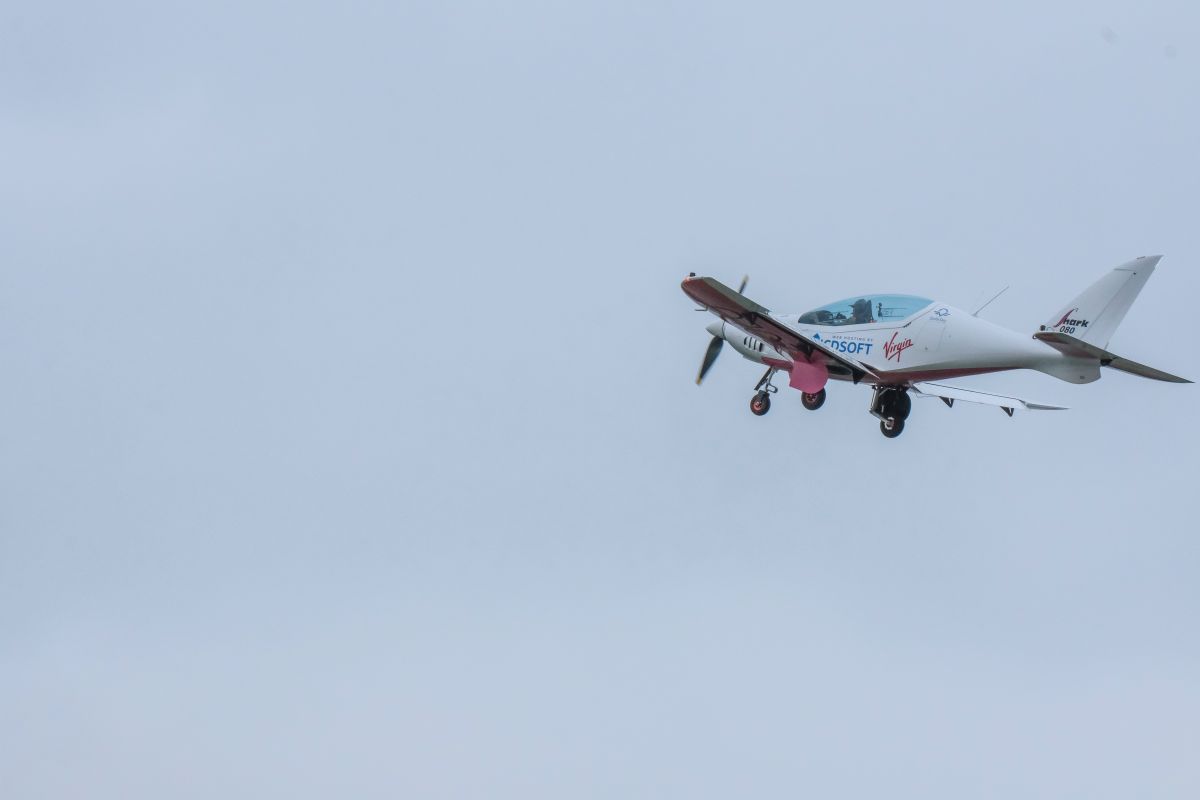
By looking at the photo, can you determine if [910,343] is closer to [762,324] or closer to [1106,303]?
[762,324]

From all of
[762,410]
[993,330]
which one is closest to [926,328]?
[993,330]

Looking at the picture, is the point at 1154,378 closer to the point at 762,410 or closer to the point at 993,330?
the point at 993,330

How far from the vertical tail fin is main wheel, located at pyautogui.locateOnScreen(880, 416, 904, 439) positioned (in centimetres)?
519

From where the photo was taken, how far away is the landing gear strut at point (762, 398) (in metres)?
54.3

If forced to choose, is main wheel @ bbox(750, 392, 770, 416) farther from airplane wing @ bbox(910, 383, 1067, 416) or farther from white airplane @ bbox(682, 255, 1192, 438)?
airplane wing @ bbox(910, 383, 1067, 416)

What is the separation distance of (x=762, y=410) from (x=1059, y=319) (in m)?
8.43

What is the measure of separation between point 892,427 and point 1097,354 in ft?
19.1

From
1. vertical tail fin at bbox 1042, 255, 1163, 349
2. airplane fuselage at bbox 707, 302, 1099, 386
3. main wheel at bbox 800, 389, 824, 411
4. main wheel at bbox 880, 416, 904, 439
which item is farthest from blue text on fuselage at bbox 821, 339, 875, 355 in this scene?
vertical tail fin at bbox 1042, 255, 1163, 349

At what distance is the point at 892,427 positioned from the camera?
52.4 meters

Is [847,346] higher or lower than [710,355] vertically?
lower

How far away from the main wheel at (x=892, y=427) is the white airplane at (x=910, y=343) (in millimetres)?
24

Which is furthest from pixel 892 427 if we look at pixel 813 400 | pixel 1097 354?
pixel 1097 354

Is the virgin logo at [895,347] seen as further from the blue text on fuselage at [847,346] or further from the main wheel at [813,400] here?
the main wheel at [813,400]

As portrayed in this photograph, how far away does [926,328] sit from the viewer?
2035 inches
